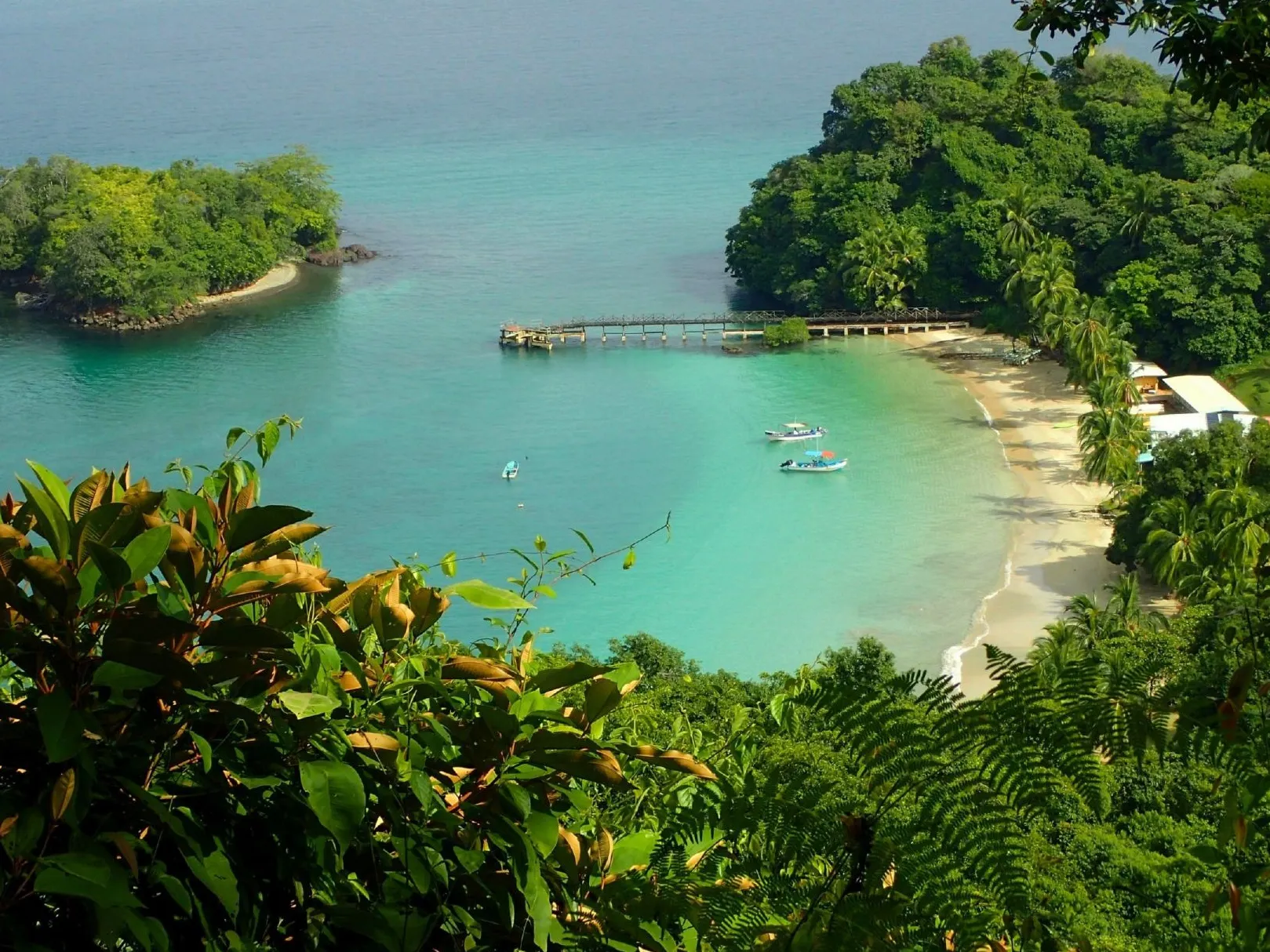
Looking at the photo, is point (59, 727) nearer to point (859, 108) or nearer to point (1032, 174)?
point (1032, 174)

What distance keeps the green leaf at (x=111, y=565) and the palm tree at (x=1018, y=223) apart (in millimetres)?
34727

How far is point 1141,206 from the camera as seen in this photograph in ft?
111

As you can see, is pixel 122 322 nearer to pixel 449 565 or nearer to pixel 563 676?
pixel 449 565

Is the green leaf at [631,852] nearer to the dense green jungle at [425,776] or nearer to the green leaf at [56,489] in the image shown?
the dense green jungle at [425,776]

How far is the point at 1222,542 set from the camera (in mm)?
18641

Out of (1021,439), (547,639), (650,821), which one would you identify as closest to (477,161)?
(1021,439)

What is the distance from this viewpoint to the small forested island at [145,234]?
4194cm

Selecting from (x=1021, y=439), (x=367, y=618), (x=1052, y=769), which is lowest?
(x=1021, y=439)

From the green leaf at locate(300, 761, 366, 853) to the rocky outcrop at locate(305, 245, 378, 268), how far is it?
47010 millimetres

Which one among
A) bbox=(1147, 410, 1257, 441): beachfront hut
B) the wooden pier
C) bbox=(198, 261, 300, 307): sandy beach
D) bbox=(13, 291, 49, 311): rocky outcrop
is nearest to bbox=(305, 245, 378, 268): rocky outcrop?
bbox=(198, 261, 300, 307): sandy beach

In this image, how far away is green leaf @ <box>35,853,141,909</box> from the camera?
1921mm

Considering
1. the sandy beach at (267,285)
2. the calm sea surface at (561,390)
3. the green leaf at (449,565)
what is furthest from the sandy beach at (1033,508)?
the sandy beach at (267,285)

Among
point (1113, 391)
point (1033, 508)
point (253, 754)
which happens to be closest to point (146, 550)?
point (253, 754)

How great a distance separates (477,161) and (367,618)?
2460 inches
